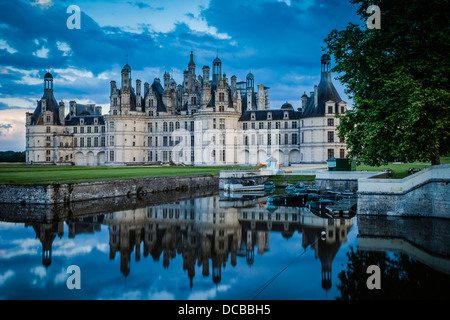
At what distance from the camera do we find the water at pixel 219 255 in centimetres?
972

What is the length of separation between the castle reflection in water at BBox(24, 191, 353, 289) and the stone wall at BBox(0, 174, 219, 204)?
4.76 meters

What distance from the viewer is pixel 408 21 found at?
1738 cm

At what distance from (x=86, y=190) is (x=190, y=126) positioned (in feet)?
118

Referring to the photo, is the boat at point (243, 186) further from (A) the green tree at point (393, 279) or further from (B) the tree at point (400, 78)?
(A) the green tree at point (393, 279)

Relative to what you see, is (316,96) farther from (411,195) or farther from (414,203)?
(414,203)

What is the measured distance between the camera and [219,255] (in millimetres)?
13156

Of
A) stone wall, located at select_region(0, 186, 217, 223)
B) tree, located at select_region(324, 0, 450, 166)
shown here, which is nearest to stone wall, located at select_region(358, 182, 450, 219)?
tree, located at select_region(324, 0, 450, 166)

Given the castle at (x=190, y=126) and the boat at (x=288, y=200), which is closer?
the boat at (x=288, y=200)

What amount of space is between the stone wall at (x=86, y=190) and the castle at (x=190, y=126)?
2197 cm

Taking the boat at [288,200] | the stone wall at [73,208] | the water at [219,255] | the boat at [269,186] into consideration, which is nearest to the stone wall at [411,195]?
the water at [219,255]

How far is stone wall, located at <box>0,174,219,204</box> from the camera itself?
2348cm

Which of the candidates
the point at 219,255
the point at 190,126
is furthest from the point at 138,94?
the point at 219,255

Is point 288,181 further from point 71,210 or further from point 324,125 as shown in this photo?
point 71,210
